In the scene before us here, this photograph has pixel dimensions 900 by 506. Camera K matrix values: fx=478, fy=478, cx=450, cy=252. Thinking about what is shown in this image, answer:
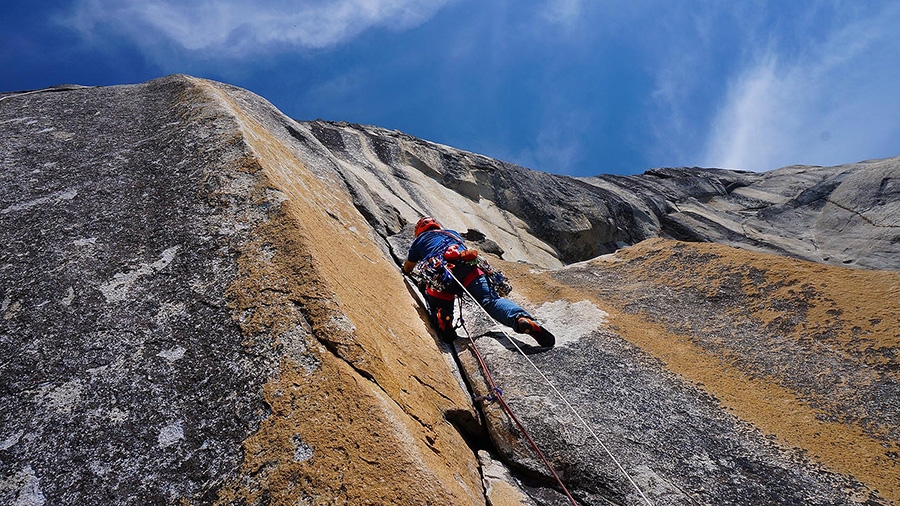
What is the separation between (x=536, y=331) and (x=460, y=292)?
3.86 feet

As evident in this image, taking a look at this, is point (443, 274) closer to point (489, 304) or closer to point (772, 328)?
point (489, 304)

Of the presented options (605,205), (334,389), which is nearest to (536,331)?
(334,389)

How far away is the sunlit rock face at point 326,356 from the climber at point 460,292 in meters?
0.23

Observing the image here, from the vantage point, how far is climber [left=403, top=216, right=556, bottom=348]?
5.59 m

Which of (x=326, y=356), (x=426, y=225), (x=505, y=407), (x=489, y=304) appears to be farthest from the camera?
(x=426, y=225)

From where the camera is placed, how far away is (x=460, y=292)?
Result: 6.21 m

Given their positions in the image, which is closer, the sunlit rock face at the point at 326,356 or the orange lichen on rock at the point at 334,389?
the orange lichen on rock at the point at 334,389

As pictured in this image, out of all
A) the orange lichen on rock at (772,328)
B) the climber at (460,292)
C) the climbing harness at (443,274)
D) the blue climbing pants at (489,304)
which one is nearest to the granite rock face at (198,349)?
the climber at (460,292)

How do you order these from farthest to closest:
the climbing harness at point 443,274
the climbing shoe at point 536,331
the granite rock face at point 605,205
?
the granite rock face at point 605,205, the climbing harness at point 443,274, the climbing shoe at point 536,331

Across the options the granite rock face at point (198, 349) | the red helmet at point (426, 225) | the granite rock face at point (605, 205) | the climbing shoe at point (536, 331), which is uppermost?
the granite rock face at point (605, 205)

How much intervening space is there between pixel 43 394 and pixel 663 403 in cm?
480

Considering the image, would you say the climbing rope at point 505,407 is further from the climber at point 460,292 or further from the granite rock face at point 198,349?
the climber at point 460,292

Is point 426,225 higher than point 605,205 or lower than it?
lower

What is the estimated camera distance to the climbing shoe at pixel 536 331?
552cm
